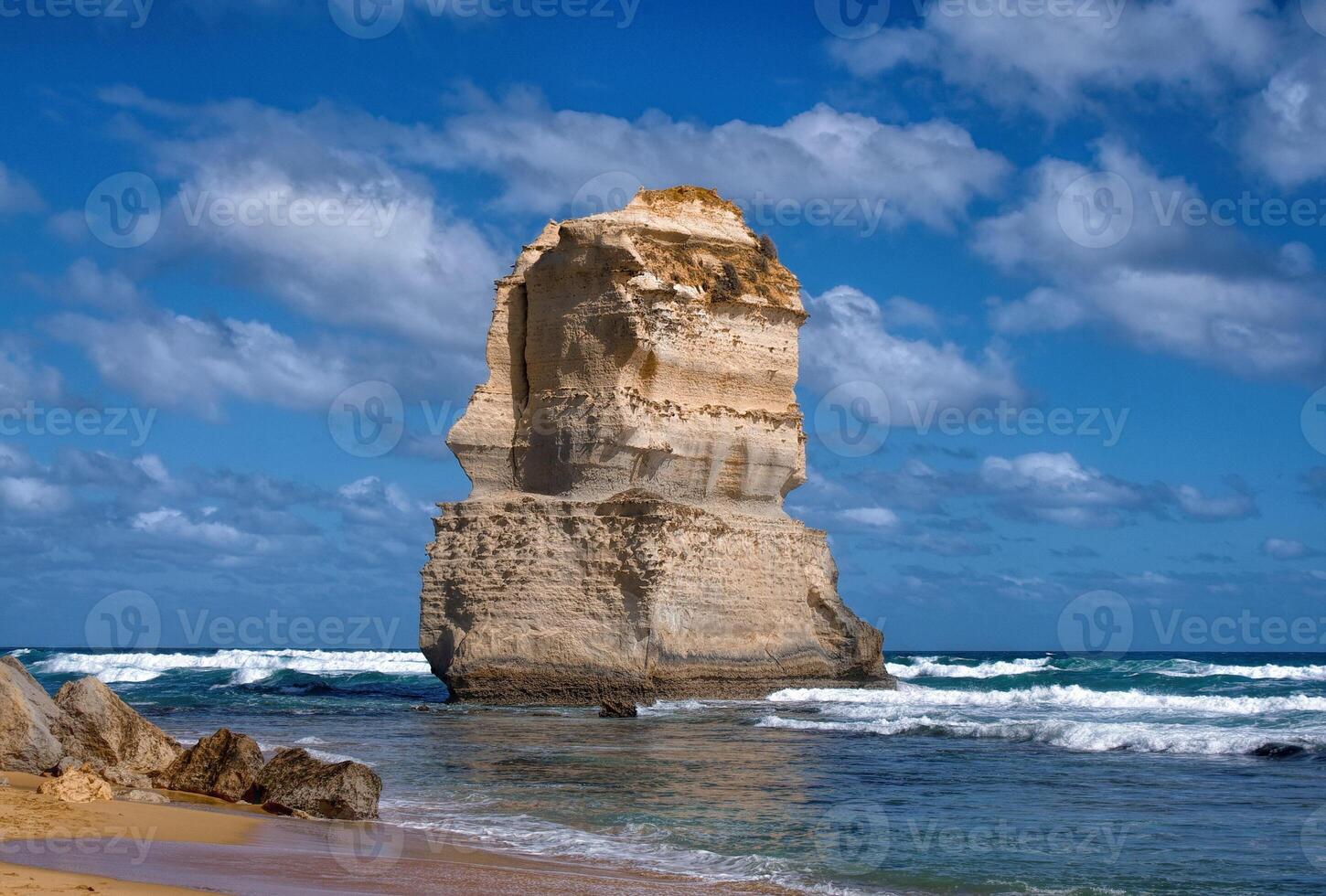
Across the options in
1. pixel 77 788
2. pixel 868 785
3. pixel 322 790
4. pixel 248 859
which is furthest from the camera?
pixel 868 785

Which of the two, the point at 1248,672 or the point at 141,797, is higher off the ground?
the point at 1248,672

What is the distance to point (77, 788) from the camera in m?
10.8

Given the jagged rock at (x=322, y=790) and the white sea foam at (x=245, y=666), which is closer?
the jagged rock at (x=322, y=790)

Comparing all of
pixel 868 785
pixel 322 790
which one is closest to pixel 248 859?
pixel 322 790

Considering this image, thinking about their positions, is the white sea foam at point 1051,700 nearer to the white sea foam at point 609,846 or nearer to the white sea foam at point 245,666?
the white sea foam at point 609,846

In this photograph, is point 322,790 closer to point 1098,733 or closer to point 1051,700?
point 1098,733

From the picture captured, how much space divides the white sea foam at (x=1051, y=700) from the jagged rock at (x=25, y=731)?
50.5 ft

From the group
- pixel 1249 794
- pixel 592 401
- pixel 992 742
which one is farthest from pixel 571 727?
pixel 1249 794

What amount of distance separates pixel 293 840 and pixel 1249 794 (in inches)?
362

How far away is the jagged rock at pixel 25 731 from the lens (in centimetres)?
1242

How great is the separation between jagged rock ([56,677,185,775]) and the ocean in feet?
7.70

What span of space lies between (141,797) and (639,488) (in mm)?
15978

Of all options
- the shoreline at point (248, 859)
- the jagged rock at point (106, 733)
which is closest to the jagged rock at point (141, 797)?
the shoreline at point (248, 859)

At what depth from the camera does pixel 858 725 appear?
21.4 metres
